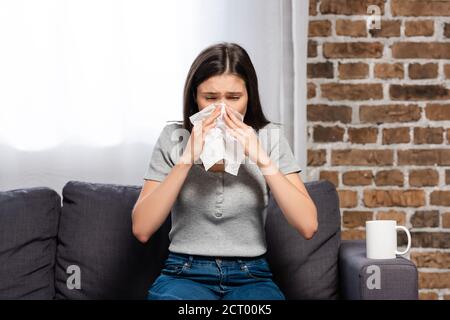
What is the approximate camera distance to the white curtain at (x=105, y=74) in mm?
2262

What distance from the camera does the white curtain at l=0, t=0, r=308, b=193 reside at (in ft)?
7.42

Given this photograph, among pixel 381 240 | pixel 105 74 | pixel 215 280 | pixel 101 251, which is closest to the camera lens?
pixel 215 280

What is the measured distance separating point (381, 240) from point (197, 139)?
0.52 meters

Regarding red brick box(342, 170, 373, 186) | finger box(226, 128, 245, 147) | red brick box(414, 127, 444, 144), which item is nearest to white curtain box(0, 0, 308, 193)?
red brick box(342, 170, 373, 186)

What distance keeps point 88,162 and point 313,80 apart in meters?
0.82

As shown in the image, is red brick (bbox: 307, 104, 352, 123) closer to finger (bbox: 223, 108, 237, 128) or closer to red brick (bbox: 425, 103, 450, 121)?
red brick (bbox: 425, 103, 450, 121)

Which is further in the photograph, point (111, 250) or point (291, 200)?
point (111, 250)

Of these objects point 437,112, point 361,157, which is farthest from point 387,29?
point 361,157

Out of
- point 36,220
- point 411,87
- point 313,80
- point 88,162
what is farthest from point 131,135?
point 411,87

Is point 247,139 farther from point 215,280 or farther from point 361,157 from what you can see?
point 361,157

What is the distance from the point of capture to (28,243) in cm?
188

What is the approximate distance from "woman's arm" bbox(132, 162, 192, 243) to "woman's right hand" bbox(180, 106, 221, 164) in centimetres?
2

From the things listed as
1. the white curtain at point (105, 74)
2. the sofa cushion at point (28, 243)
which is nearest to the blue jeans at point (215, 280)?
the sofa cushion at point (28, 243)

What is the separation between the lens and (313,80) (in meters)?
2.33
